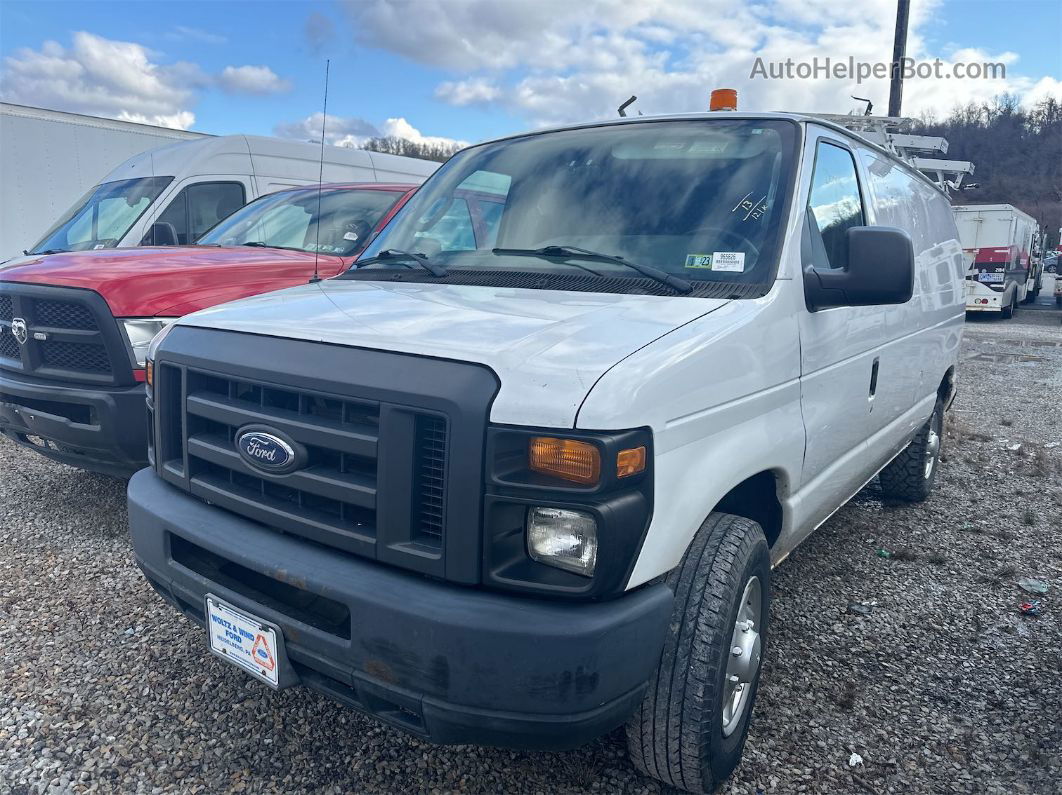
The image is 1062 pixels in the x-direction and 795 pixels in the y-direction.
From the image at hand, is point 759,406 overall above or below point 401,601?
above

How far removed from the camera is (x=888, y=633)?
3463 millimetres

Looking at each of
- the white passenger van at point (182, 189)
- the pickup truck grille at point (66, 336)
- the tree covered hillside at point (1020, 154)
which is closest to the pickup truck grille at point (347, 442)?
the pickup truck grille at point (66, 336)

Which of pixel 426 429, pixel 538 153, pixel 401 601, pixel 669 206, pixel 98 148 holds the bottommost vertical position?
pixel 401 601

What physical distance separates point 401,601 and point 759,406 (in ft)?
4.07

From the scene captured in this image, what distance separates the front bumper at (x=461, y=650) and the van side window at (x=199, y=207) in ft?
18.5

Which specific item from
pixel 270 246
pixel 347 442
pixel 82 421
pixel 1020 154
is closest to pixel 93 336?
pixel 82 421

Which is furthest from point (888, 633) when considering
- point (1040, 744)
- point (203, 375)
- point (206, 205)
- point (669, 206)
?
point (206, 205)

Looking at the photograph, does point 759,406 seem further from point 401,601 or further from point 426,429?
point 401,601

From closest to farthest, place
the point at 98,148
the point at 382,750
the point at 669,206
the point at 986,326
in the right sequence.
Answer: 1. the point at 382,750
2. the point at 669,206
3. the point at 98,148
4. the point at 986,326

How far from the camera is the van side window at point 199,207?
7.11 m

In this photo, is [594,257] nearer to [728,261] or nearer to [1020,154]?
[728,261]

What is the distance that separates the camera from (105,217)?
23.4 ft

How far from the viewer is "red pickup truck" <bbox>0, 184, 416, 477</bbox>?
152 inches

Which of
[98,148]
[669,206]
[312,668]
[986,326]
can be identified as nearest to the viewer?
[312,668]
